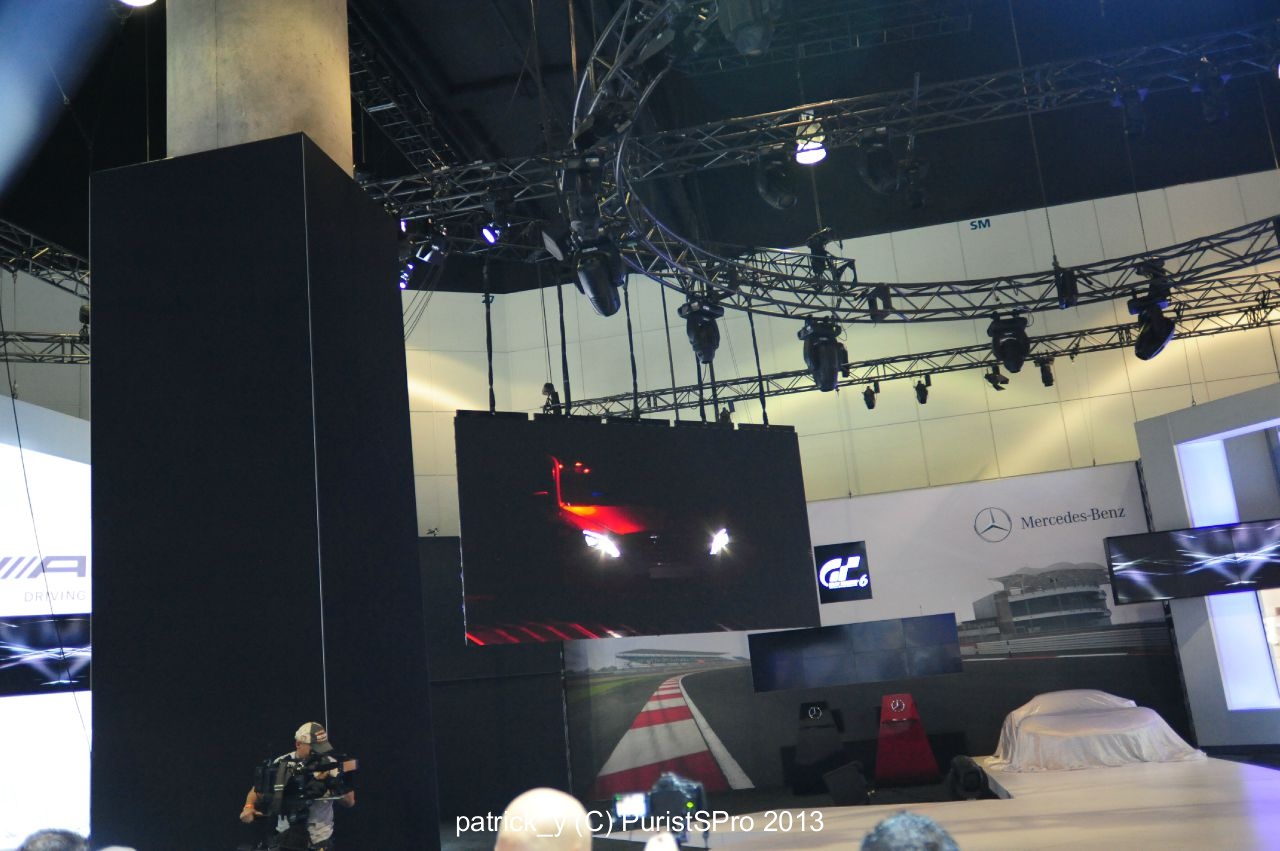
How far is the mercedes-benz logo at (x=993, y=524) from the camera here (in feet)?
43.0

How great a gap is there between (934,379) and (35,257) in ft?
37.2

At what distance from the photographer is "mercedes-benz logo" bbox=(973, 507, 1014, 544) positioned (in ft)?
43.0

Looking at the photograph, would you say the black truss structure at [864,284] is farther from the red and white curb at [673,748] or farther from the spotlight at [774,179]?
the red and white curb at [673,748]

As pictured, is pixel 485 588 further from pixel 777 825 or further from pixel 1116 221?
pixel 1116 221

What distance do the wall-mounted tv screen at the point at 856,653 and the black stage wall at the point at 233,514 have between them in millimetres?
9227

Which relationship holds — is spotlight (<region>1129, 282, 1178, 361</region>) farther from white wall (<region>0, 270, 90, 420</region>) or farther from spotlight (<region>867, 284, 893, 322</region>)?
white wall (<region>0, 270, 90, 420</region>)

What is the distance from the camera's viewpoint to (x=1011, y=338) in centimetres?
1138

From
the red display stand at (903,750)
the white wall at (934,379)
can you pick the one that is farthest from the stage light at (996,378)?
the red display stand at (903,750)

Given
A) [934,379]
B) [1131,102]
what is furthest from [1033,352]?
[1131,102]

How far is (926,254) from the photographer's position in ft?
49.1

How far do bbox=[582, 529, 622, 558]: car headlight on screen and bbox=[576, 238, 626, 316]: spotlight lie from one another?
6.49ft

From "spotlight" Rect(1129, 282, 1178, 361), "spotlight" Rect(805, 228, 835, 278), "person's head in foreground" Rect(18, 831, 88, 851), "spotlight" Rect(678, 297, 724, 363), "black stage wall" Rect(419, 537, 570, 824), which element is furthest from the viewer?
"black stage wall" Rect(419, 537, 570, 824)

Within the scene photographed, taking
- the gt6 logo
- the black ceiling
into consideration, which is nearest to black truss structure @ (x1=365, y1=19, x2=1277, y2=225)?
the black ceiling

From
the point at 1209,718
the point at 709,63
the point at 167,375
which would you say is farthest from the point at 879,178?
the point at 1209,718
